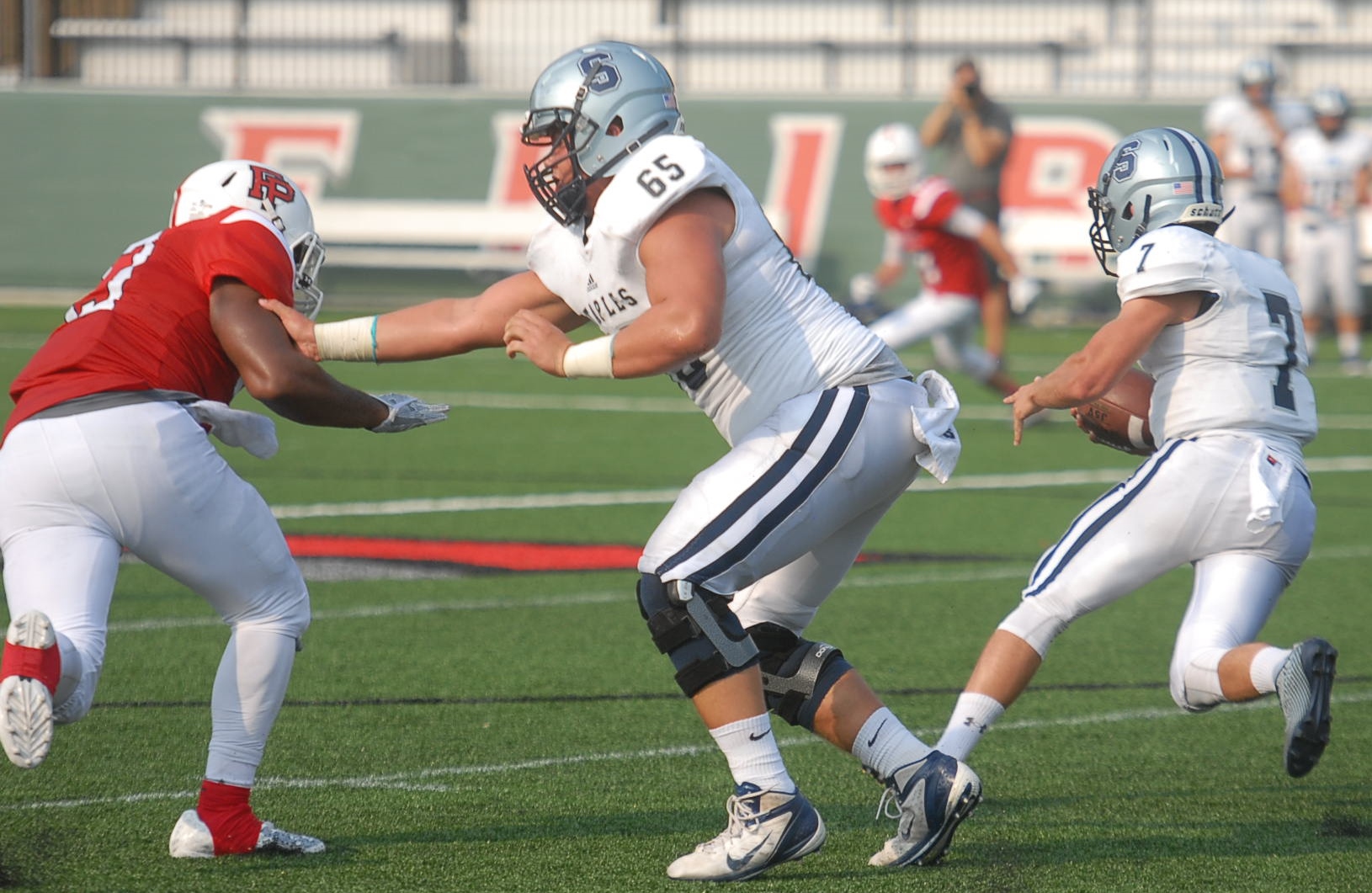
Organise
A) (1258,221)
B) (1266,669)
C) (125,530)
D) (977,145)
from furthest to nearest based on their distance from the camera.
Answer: (1258,221), (977,145), (1266,669), (125,530)

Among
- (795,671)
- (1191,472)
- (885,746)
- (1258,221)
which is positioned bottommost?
(885,746)

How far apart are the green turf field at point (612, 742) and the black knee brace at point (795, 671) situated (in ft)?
1.11

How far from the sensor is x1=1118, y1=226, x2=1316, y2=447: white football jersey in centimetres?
403

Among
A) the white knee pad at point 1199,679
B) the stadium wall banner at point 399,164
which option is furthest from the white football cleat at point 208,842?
the stadium wall banner at point 399,164

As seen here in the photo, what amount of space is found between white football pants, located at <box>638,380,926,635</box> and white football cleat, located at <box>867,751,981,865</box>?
1.78ft

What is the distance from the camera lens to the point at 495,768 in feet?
15.0

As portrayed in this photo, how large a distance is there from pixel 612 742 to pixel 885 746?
44.8 inches

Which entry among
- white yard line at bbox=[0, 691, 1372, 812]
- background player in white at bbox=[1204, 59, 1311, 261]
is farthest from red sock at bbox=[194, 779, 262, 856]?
background player in white at bbox=[1204, 59, 1311, 261]

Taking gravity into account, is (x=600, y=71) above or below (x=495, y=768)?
above

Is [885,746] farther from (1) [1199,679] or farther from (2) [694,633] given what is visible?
(1) [1199,679]

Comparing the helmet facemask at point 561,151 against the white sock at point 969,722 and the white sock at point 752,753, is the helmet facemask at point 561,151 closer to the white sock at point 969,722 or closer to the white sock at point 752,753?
the white sock at point 752,753

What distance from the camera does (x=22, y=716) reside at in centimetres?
327

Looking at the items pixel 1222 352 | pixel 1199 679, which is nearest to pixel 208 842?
pixel 1199 679

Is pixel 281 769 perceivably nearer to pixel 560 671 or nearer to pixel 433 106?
pixel 560 671
